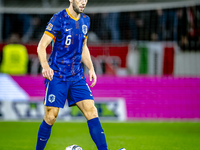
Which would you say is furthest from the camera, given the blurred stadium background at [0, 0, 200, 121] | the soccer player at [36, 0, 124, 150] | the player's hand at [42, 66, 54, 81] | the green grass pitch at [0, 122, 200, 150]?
the blurred stadium background at [0, 0, 200, 121]

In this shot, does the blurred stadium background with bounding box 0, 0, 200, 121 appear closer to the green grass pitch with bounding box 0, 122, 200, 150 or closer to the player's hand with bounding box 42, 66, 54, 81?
the green grass pitch with bounding box 0, 122, 200, 150

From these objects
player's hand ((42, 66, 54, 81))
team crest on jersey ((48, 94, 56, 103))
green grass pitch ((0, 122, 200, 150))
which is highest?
player's hand ((42, 66, 54, 81))

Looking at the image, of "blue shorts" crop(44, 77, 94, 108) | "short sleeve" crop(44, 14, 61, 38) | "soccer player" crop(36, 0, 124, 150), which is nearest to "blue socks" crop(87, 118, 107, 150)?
"soccer player" crop(36, 0, 124, 150)

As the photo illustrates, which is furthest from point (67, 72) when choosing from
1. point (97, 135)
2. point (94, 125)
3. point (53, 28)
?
point (97, 135)

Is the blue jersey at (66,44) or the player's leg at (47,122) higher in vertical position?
the blue jersey at (66,44)

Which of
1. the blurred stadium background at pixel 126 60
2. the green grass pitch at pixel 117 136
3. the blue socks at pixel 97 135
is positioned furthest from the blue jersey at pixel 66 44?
the blurred stadium background at pixel 126 60

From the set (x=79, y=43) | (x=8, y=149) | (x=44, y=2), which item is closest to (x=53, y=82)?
(x=79, y=43)

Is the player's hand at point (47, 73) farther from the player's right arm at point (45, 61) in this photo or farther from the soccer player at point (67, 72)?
the soccer player at point (67, 72)

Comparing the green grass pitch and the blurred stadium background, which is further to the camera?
the blurred stadium background

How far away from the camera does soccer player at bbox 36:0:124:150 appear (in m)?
4.12

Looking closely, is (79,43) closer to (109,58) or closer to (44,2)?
(109,58)

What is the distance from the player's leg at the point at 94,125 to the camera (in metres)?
4.05

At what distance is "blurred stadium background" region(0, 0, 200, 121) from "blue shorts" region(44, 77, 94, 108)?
491cm

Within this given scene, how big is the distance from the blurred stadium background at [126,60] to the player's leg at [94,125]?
4.93 meters
